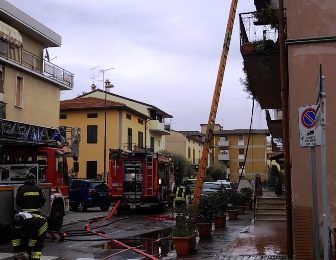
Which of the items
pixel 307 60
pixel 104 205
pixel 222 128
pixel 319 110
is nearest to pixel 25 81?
pixel 104 205

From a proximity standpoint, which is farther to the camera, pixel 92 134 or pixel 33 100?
pixel 92 134

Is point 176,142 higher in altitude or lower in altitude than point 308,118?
higher

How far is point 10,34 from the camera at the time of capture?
27.0 meters

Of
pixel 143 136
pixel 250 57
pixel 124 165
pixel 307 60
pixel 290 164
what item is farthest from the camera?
pixel 143 136

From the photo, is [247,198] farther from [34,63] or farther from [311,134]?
[311,134]

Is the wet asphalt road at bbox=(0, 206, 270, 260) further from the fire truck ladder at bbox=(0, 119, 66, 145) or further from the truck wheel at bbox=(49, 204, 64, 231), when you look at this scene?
the fire truck ladder at bbox=(0, 119, 66, 145)

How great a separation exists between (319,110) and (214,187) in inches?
1009

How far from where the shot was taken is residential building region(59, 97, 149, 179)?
48188 mm

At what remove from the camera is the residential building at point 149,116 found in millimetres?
55312

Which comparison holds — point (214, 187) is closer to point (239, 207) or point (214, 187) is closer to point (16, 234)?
point (239, 207)

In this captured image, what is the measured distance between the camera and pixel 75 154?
672 inches

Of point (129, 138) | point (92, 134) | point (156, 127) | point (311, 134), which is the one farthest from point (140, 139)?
point (311, 134)

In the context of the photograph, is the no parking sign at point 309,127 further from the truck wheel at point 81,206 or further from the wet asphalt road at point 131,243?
the truck wheel at point 81,206

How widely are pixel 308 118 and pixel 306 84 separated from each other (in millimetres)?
3241
